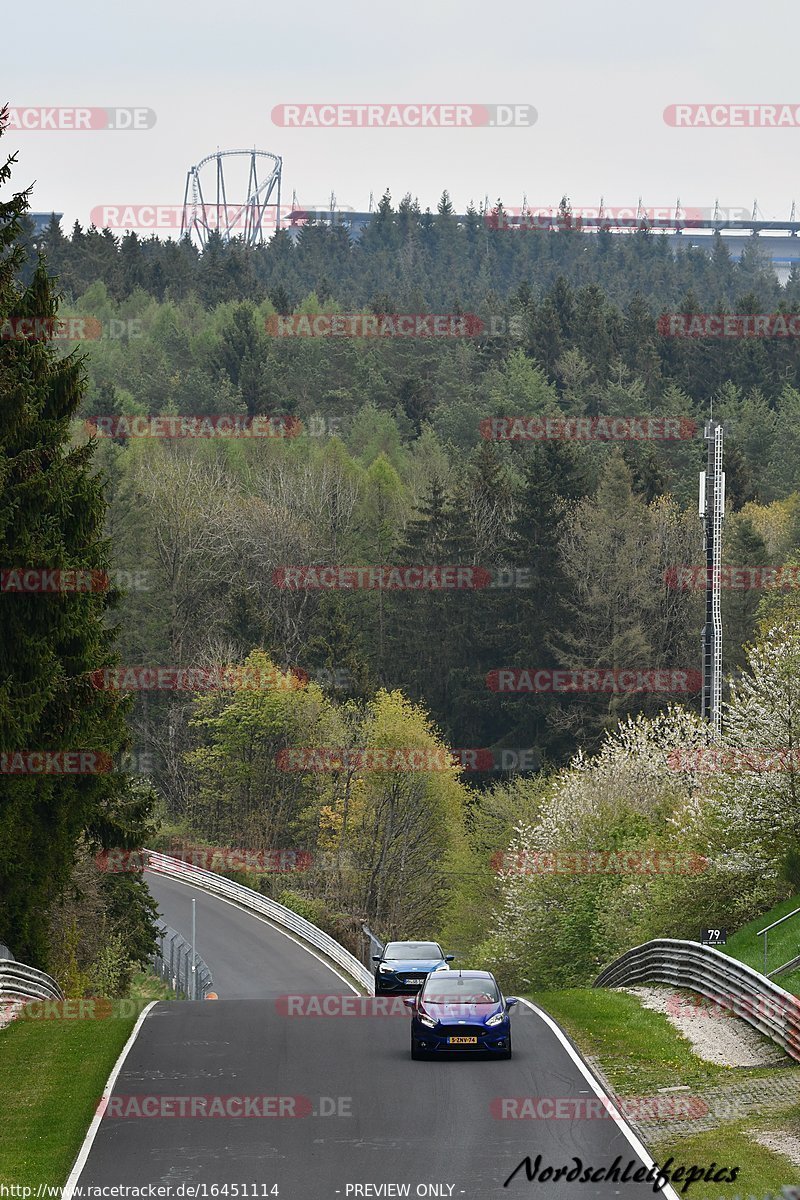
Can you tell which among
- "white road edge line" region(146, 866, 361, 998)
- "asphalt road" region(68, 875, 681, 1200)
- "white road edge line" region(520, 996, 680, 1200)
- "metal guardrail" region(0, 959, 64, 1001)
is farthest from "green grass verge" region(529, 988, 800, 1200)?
"white road edge line" region(146, 866, 361, 998)

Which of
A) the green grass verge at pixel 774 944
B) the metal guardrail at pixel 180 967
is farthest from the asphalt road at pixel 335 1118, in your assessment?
the metal guardrail at pixel 180 967

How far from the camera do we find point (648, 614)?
89.4 metres

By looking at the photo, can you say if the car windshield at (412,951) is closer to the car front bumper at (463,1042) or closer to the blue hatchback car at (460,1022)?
the blue hatchback car at (460,1022)

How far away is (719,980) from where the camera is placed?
27109 mm

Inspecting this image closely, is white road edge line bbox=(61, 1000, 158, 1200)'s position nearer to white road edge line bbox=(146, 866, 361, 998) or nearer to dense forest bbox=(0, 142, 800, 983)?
dense forest bbox=(0, 142, 800, 983)

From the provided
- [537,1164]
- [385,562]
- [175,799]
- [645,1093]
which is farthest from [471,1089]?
[385,562]

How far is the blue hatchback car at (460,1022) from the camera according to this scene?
22.7 m

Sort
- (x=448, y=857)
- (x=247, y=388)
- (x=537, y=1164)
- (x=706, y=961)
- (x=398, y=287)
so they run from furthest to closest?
(x=398, y=287)
(x=247, y=388)
(x=448, y=857)
(x=706, y=961)
(x=537, y=1164)

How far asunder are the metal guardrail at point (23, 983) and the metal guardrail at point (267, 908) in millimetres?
21128

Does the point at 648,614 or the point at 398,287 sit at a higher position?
the point at 398,287

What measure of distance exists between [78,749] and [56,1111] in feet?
42.7

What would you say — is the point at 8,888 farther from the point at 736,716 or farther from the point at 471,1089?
the point at 736,716

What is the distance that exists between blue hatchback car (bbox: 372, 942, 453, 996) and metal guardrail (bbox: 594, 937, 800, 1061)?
3.88m

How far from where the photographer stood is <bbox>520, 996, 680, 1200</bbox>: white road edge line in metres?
16.9
